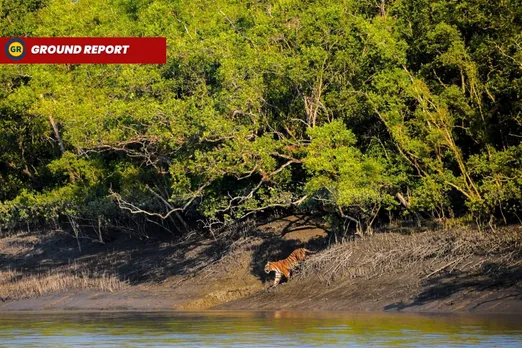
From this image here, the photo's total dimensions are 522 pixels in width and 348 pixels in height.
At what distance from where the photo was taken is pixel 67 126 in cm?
3488

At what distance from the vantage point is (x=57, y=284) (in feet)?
118

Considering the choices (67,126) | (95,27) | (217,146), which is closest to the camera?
(217,146)

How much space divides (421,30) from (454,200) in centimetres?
477

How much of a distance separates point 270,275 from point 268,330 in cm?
992

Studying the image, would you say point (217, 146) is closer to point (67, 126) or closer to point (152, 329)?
point (67, 126)

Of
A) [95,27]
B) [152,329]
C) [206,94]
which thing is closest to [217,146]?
[206,94]

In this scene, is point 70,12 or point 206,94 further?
point 70,12

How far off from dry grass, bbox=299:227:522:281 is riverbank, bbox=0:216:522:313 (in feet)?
0.09

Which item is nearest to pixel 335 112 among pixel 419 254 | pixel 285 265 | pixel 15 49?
pixel 285 265

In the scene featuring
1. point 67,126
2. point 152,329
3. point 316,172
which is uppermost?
point 67,126

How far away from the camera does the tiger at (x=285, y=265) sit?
1225 inches

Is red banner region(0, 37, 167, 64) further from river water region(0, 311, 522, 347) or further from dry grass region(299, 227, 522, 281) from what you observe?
river water region(0, 311, 522, 347)

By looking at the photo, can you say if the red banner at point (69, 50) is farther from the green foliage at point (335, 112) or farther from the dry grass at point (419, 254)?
the dry grass at point (419, 254)

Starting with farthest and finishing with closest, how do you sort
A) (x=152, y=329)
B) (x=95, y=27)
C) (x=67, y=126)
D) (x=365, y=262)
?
(x=95, y=27)
(x=67, y=126)
(x=365, y=262)
(x=152, y=329)
